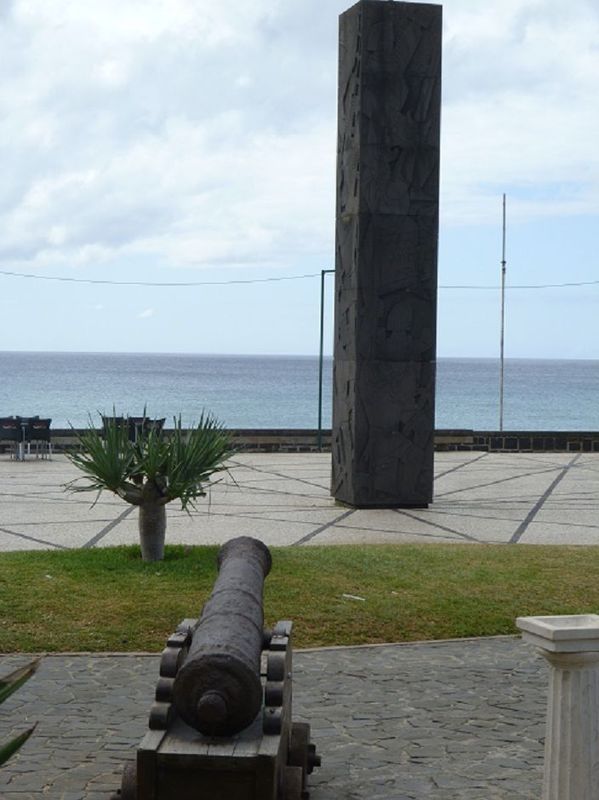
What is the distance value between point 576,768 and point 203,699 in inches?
54.5

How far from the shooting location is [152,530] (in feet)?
35.3

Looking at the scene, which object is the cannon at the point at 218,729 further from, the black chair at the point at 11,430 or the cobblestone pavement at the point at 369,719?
the black chair at the point at 11,430

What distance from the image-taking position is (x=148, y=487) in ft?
35.4

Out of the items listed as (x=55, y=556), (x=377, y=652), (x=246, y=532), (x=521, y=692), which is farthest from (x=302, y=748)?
(x=246, y=532)

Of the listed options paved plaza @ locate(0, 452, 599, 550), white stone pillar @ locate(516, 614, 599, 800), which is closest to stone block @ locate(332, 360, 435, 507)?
paved plaza @ locate(0, 452, 599, 550)

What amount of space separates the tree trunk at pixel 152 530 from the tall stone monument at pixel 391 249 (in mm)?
5076

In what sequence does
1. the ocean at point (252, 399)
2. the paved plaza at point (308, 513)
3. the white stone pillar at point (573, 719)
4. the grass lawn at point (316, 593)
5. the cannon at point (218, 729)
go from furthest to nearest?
the ocean at point (252, 399), the paved plaza at point (308, 513), the grass lawn at point (316, 593), the white stone pillar at point (573, 719), the cannon at point (218, 729)

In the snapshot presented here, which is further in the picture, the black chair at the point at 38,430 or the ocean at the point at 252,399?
the ocean at the point at 252,399

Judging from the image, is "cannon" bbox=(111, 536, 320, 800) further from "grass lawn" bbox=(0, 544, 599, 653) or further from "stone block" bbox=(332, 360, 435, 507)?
"stone block" bbox=(332, 360, 435, 507)

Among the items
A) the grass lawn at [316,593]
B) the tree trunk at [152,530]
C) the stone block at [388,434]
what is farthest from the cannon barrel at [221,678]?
the stone block at [388,434]

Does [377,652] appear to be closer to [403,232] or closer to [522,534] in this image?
[522,534]

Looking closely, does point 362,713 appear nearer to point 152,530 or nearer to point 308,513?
point 152,530

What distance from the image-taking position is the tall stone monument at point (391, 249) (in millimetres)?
15586

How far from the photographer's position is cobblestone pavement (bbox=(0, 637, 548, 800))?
18.8 feet
